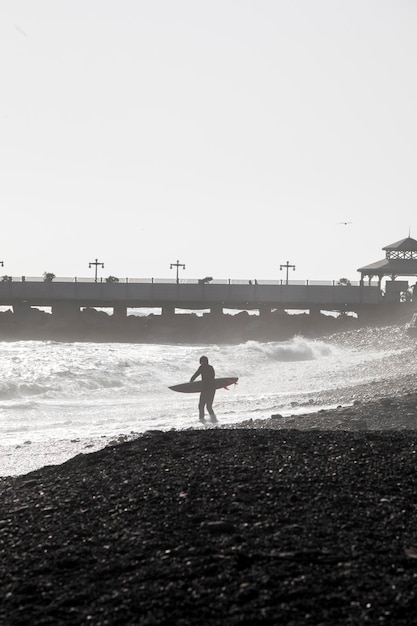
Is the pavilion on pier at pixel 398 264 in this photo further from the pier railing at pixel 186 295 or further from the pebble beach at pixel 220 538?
the pebble beach at pixel 220 538

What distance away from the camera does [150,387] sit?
31.2 meters

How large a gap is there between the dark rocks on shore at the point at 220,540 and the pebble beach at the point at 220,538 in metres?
0.01

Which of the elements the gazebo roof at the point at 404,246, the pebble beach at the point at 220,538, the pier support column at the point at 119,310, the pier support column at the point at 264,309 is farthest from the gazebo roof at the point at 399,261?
the pebble beach at the point at 220,538

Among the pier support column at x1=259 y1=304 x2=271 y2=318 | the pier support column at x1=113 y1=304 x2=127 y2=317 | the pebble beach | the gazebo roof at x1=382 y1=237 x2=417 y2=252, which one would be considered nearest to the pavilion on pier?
the gazebo roof at x1=382 y1=237 x2=417 y2=252

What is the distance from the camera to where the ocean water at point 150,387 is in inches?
707

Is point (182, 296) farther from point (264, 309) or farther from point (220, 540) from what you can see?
point (220, 540)

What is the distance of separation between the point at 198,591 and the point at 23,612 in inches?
46.2

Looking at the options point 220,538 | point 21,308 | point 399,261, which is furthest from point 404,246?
point 220,538

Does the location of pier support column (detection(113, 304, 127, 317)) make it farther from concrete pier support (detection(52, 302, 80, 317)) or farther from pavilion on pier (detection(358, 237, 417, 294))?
pavilion on pier (detection(358, 237, 417, 294))

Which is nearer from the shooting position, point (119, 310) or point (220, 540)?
point (220, 540)

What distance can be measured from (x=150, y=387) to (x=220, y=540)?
24.4 m

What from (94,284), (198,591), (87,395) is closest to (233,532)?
(198,591)

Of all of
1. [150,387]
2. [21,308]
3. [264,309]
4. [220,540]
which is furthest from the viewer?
[21,308]

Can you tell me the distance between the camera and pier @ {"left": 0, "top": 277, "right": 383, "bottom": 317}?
66.2m
